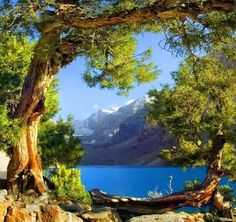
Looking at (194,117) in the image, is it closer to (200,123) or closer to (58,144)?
(200,123)

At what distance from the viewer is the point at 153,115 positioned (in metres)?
21.1

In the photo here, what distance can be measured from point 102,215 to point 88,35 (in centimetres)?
500

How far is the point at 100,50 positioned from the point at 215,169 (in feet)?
23.2

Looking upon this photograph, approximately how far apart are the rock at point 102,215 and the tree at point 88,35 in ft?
5.65

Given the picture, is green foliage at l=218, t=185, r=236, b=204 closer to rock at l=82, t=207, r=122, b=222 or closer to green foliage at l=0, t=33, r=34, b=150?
rock at l=82, t=207, r=122, b=222

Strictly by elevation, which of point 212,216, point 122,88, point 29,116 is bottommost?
point 212,216

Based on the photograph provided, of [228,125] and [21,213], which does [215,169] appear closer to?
[228,125]

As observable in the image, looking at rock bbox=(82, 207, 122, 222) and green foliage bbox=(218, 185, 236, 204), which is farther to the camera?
green foliage bbox=(218, 185, 236, 204)

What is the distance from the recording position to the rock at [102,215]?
11555mm

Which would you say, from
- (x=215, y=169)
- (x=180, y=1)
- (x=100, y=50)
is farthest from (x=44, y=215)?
(x=215, y=169)

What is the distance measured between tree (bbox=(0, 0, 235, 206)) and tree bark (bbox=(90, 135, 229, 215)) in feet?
7.35

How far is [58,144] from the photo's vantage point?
75.1ft

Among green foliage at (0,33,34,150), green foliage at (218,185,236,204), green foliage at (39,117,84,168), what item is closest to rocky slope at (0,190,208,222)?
green foliage at (0,33,34,150)

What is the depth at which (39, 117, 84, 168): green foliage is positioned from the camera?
73.9ft
